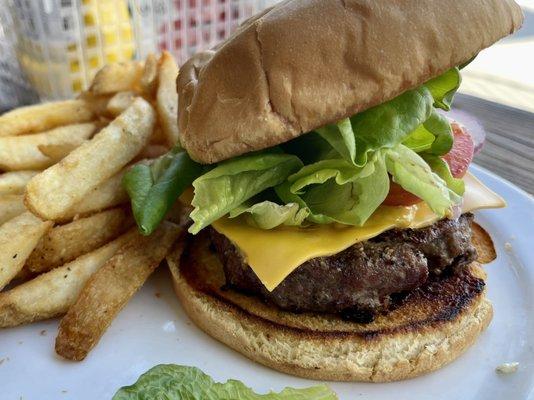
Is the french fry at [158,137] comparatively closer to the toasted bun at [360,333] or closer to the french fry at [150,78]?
the french fry at [150,78]

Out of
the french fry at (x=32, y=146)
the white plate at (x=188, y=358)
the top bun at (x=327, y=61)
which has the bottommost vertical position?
the white plate at (x=188, y=358)

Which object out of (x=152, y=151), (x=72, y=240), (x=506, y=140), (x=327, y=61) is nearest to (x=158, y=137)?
(x=152, y=151)

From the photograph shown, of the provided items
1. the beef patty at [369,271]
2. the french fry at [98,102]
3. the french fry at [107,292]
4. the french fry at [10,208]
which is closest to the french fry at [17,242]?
the french fry at [10,208]

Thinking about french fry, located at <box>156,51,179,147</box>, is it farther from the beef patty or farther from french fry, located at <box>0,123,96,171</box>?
the beef patty

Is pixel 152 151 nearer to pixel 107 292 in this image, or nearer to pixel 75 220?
pixel 75 220

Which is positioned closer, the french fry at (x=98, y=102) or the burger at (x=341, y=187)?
the burger at (x=341, y=187)
